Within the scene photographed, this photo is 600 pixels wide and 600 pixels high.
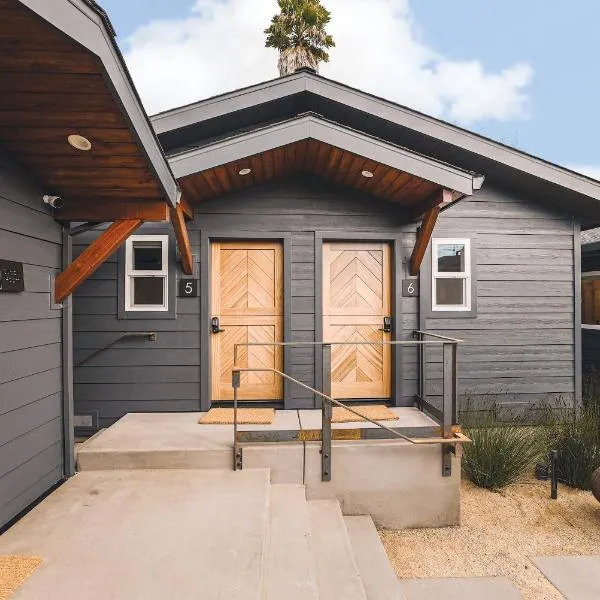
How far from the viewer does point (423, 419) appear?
13.0 feet

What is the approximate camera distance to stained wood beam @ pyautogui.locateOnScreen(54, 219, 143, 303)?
3.11 m

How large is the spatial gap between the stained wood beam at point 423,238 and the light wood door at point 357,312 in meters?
0.29

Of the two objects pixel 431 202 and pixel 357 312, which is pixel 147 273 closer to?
pixel 357 312

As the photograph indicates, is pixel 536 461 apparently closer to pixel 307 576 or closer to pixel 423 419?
pixel 423 419

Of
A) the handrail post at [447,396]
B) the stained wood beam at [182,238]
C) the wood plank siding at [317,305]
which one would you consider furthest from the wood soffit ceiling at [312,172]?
the handrail post at [447,396]

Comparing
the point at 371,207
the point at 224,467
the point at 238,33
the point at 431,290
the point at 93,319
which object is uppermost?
the point at 238,33

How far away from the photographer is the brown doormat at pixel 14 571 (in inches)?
77.7

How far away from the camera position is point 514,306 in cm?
477

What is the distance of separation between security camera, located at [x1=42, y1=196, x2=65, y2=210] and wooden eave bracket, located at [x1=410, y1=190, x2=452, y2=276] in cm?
321

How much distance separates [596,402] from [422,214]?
9.84 feet

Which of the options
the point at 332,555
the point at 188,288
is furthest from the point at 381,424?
the point at 188,288

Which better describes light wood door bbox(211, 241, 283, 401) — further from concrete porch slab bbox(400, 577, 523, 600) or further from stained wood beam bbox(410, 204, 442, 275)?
concrete porch slab bbox(400, 577, 523, 600)

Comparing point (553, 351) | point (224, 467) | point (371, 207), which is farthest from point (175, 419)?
point (553, 351)

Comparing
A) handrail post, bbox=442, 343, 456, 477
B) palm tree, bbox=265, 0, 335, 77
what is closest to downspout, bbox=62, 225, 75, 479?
handrail post, bbox=442, 343, 456, 477
